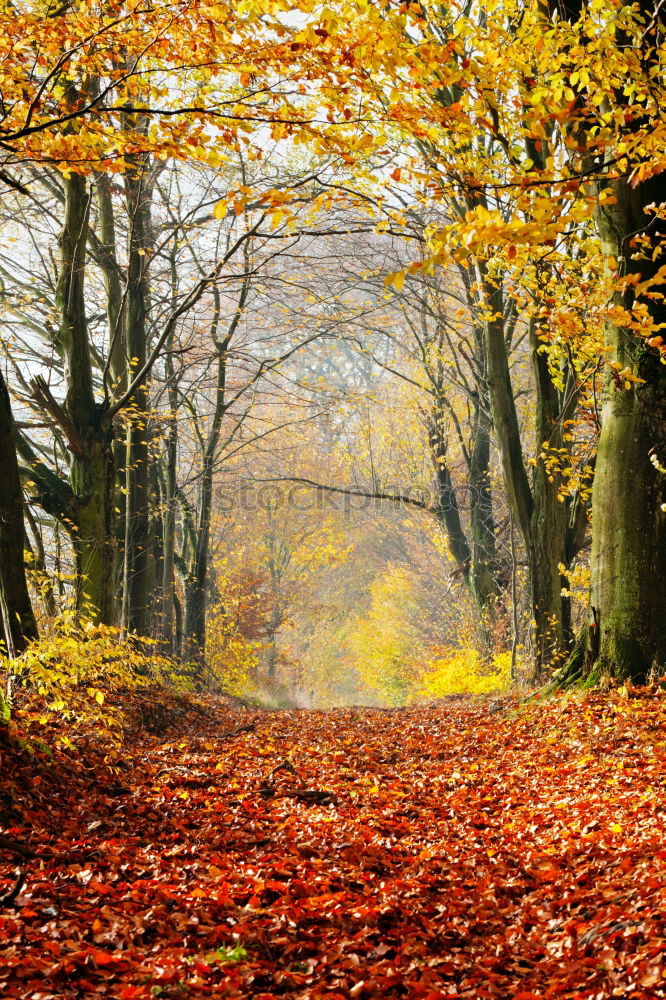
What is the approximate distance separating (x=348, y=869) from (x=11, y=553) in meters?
4.04

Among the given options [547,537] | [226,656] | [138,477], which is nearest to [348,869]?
[547,537]

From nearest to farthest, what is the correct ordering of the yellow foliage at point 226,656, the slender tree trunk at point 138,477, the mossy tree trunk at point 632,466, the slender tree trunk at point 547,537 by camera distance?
the mossy tree trunk at point 632,466 → the slender tree trunk at point 547,537 → the slender tree trunk at point 138,477 → the yellow foliage at point 226,656

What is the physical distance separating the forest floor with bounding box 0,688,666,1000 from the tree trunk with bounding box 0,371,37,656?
1.05 metres

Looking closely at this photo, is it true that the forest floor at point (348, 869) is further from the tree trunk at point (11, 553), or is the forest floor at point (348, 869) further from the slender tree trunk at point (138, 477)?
the slender tree trunk at point (138, 477)

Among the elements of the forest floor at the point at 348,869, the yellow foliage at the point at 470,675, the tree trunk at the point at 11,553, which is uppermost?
the tree trunk at the point at 11,553

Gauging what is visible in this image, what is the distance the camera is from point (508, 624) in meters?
15.9

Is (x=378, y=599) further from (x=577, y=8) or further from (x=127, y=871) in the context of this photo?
(x=127, y=871)

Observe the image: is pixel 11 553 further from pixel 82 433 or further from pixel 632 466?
pixel 632 466

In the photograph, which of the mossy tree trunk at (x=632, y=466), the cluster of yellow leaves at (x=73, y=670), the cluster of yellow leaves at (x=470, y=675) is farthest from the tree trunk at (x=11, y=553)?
the cluster of yellow leaves at (x=470, y=675)

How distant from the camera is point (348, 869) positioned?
14.2 feet

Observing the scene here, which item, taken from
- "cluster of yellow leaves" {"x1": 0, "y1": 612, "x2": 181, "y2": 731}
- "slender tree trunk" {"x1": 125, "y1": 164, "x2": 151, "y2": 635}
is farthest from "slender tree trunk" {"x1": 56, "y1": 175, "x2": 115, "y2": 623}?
"slender tree trunk" {"x1": 125, "y1": 164, "x2": 151, "y2": 635}

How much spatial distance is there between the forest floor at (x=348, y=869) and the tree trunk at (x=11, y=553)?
3.45 ft

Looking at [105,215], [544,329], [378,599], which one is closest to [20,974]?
[544,329]

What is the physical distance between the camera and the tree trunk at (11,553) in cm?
662
